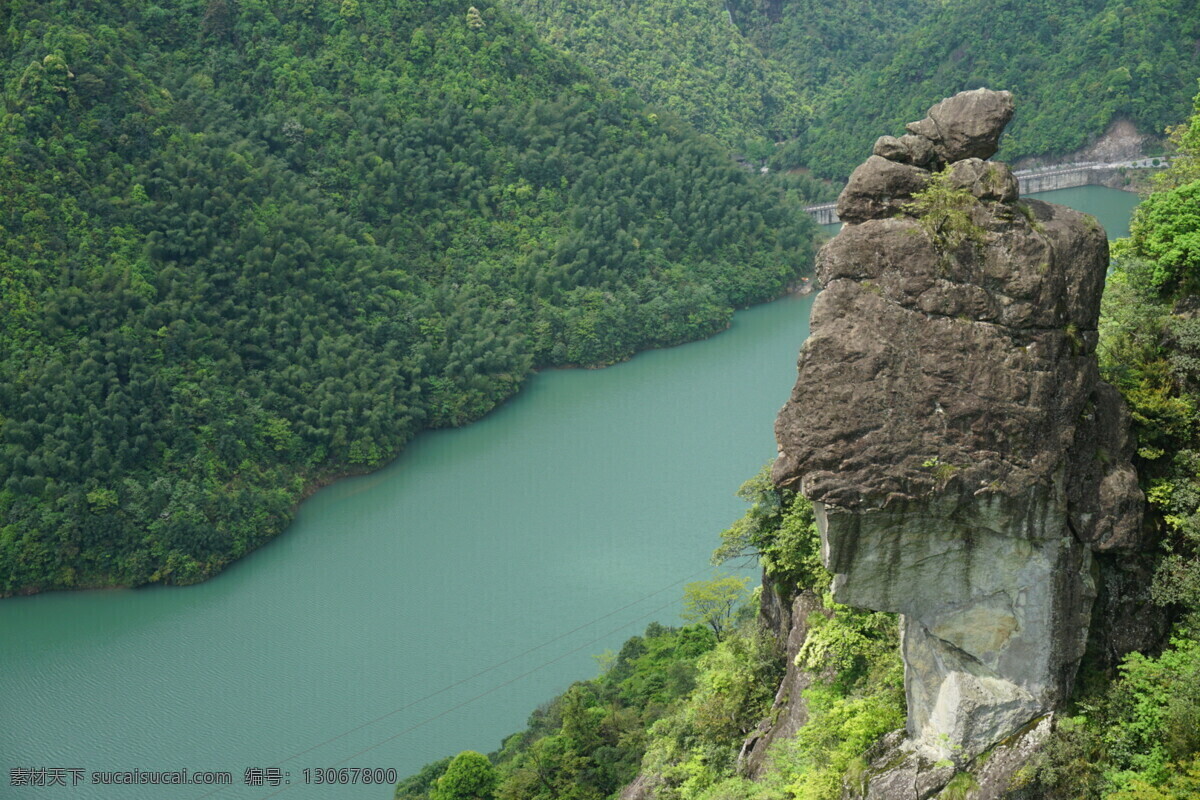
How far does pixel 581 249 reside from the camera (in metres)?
39.2

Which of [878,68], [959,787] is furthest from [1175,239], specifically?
[878,68]

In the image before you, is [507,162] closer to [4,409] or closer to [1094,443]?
[4,409]

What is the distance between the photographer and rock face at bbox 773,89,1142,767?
8.38 m

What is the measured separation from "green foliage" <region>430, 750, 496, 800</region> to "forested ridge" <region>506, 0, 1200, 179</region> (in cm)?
4326

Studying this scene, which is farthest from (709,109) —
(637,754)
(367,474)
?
(637,754)

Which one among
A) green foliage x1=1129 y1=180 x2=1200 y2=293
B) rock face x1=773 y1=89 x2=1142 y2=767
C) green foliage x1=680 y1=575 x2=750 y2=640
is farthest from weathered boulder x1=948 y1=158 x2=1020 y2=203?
green foliage x1=680 y1=575 x2=750 y2=640

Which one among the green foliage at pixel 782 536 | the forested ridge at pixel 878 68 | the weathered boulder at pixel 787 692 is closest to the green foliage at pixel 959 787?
the weathered boulder at pixel 787 692

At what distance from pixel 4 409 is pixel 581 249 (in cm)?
1759

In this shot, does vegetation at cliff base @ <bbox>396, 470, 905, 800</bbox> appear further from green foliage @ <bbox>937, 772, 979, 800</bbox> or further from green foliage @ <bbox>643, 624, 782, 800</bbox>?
green foliage @ <bbox>937, 772, 979, 800</bbox>

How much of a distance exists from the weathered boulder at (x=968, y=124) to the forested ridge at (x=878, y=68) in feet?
152

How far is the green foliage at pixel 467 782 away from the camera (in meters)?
16.8

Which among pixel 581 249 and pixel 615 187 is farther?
pixel 615 187

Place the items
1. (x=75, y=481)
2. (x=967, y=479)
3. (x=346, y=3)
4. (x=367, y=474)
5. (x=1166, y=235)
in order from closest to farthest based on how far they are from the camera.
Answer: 1. (x=967, y=479)
2. (x=1166, y=235)
3. (x=75, y=481)
4. (x=367, y=474)
5. (x=346, y=3)

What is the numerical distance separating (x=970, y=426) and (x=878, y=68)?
60.0 meters
